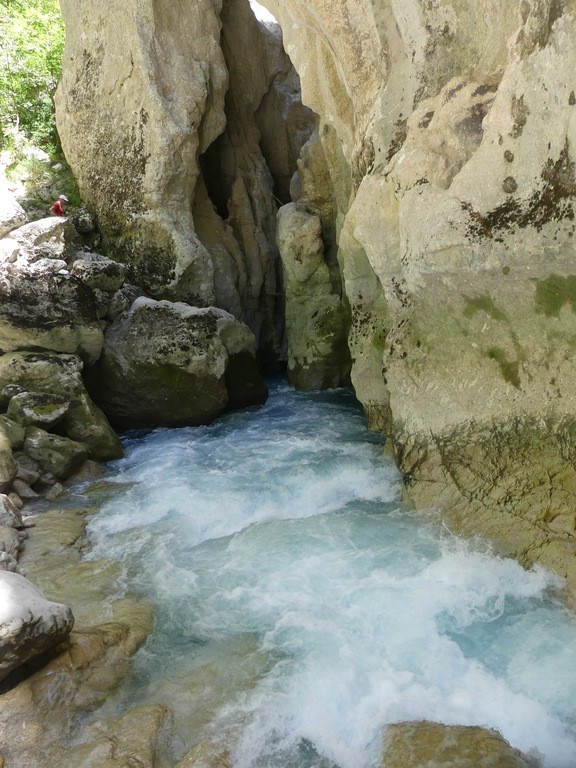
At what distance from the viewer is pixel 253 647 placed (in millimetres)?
4375

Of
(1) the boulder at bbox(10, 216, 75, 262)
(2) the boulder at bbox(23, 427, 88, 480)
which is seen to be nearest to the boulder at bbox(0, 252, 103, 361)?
(1) the boulder at bbox(10, 216, 75, 262)

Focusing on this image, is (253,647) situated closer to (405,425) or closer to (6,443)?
(405,425)

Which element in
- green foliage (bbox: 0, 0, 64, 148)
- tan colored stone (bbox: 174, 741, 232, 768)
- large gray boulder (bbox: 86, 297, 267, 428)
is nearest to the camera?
tan colored stone (bbox: 174, 741, 232, 768)

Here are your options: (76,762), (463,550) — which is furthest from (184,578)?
(463,550)

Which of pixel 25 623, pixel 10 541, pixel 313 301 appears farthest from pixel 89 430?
pixel 313 301

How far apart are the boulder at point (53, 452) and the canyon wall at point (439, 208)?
4.37 metres

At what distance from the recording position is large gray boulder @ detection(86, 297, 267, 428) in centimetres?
1007

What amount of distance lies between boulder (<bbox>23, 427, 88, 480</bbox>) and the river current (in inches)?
40.6

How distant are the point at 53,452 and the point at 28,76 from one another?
10.6m

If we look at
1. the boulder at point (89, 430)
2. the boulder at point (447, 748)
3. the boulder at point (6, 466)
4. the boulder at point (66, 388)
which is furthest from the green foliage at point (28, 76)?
the boulder at point (447, 748)

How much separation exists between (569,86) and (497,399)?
279 centimetres

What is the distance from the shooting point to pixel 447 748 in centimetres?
332

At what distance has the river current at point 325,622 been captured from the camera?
3674 mm

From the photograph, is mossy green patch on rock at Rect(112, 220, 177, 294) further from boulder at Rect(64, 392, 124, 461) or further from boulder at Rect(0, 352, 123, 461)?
boulder at Rect(64, 392, 124, 461)
